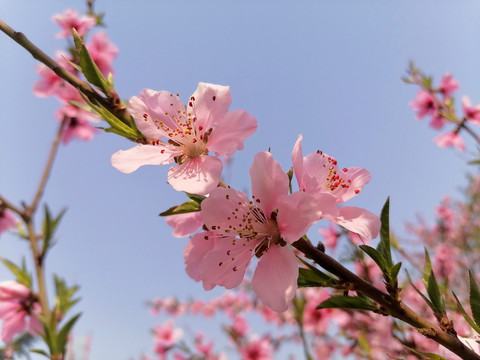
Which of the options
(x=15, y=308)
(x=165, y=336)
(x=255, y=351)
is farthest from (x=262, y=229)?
(x=165, y=336)

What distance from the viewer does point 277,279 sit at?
0.72 meters

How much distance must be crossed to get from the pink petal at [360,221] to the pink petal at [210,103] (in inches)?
14.8

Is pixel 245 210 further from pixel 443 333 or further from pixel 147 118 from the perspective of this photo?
pixel 443 333

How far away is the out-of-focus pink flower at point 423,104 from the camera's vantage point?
3.42 m

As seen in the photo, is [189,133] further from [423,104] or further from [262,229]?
[423,104]

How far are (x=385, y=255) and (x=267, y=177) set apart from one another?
0.97 feet

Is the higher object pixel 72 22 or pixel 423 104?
pixel 423 104

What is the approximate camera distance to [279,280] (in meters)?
0.71

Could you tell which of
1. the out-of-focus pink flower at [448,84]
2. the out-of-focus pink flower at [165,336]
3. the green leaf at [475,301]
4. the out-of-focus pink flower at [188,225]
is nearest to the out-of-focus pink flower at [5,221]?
the out-of-focus pink flower at [188,225]

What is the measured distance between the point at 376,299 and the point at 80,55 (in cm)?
85

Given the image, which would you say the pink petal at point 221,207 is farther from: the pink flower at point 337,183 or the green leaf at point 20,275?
the green leaf at point 20,275

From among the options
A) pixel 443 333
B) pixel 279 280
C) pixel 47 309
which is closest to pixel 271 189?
pixel 279 280

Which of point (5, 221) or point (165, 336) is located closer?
point (5, 221)

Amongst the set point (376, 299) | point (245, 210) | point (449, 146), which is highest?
point (449, 146)
